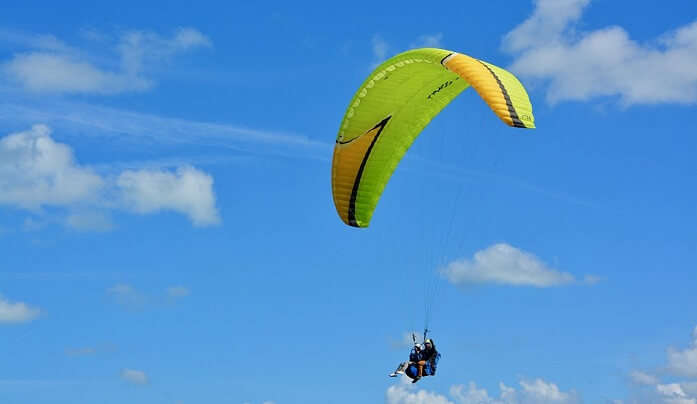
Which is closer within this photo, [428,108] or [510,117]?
[510,117]

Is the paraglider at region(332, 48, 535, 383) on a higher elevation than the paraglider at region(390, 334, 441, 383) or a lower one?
higher

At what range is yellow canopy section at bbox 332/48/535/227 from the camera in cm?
3356

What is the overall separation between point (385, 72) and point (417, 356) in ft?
25.2

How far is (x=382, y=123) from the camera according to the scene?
34656 millimetres

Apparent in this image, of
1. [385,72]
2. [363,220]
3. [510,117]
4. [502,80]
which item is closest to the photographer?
[510,117]

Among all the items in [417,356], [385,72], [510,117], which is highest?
[385,72]

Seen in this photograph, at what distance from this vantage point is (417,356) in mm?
33312

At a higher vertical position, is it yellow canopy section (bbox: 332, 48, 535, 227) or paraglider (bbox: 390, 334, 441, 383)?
yellow canopy section (bbox: 332, 48, 535, 227)

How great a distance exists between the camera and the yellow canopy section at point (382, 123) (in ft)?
110

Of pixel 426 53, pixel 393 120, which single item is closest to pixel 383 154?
pixel 393 120

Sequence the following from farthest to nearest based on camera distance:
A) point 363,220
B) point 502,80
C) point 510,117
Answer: point 363,220 → point 502,80 → point 510,117

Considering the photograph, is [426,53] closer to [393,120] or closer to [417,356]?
[393,120]

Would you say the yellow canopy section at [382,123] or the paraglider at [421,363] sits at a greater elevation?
the yellow canopy section at [382,123]

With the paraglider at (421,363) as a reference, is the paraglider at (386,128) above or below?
above
